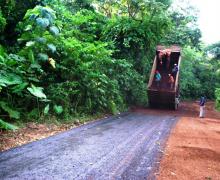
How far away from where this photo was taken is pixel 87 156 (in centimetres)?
710

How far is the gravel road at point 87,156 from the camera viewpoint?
19.3 ft

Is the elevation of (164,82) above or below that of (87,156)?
above

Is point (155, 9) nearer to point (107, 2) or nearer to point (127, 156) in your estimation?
point (107, 2)

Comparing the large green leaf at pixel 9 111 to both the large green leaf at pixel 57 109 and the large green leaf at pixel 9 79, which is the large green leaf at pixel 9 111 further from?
the large green leaf at pixel 57 109

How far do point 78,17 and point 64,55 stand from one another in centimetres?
376

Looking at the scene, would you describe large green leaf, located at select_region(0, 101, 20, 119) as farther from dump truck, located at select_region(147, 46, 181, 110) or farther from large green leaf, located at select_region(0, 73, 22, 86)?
dump truck, located at select_region(147, 46, 181, 110)

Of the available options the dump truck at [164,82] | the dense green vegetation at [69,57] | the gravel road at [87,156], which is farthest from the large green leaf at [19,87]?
the dump truck at [164,82]

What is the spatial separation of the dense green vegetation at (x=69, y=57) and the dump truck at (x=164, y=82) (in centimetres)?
64

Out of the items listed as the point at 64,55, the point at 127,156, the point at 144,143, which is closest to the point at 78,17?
the point at 64,55

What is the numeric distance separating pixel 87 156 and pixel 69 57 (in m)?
5.84

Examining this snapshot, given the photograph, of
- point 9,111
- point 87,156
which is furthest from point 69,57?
point 87,156

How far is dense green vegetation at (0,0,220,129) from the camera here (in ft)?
32.9

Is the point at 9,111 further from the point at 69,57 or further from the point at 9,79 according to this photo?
the point at 69,57

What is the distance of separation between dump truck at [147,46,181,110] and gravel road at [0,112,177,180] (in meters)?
8.34
